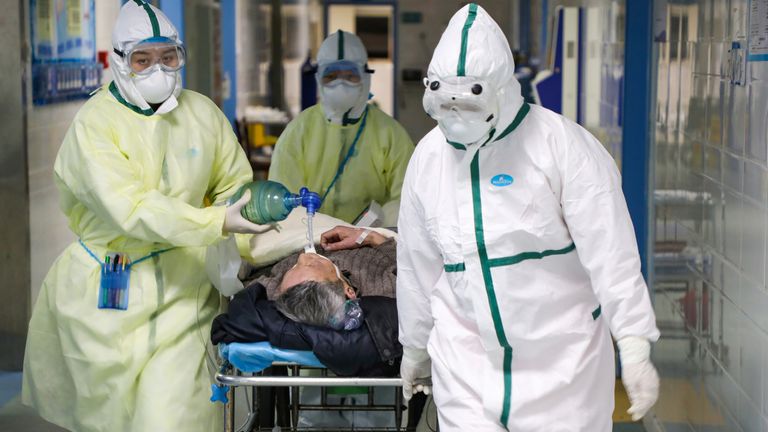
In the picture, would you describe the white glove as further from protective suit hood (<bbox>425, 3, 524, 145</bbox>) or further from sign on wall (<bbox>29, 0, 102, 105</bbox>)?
sign on wall (<bbox>29, 0, 102, 105</bbox>)

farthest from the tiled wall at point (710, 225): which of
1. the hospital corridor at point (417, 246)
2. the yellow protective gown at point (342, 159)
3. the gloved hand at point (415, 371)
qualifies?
the yellow protective gown at point (342, 159)

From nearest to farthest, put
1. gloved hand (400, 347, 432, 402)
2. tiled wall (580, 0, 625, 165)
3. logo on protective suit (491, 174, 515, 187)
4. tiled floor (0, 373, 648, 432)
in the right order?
logo on protective suit (491, 174, 515, 187) → gloved hand (400, 347, 432, 402) → tiled floor (0, 373, 648, 432) → tiled wall (580, 0, 625, 165)

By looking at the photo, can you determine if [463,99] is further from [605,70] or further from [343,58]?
[605,70]

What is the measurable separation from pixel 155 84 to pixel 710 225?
5.55ft

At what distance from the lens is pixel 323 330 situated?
121 inches

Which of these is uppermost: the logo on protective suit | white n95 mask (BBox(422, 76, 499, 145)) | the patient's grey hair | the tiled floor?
white n95 mask (BBox(422, 76, 499, 145))

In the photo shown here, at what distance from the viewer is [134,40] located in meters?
3.46

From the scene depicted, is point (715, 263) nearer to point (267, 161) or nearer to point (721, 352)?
point (721, 352)

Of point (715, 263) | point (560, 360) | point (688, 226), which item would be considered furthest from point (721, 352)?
point (560, 360)

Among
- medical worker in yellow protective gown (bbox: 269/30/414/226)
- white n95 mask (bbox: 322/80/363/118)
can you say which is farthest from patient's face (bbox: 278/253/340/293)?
white n95 mask (bbox: 322/80/363/118)

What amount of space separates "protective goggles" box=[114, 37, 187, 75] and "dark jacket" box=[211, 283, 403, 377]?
778 mm

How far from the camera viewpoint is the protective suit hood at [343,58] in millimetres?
4617

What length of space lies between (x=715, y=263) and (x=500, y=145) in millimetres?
1170

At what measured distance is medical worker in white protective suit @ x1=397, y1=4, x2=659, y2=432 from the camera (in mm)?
2527
